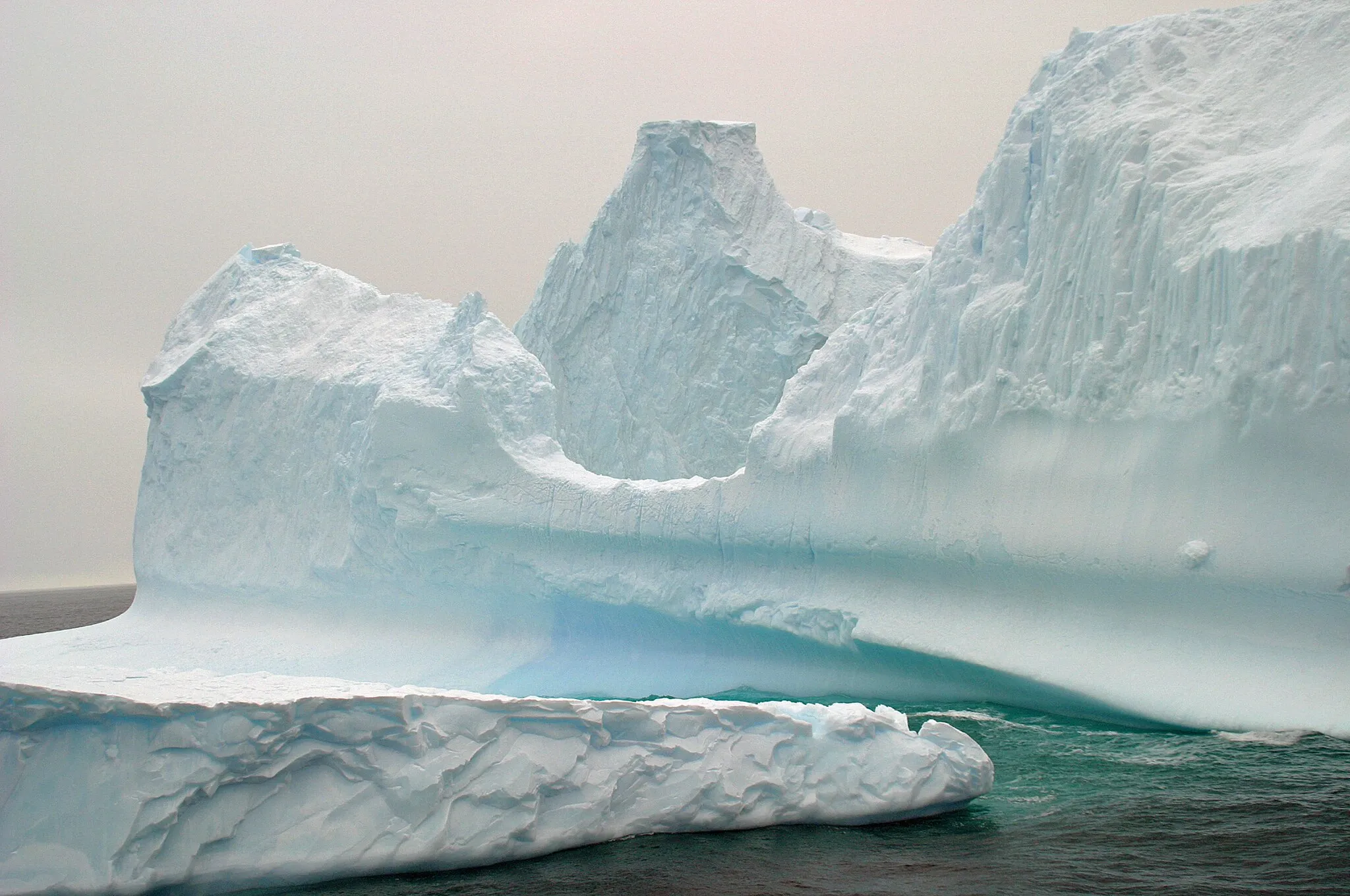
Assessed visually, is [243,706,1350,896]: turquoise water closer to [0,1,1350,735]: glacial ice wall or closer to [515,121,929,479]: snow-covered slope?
[0,1,1350,735]: glacial ice wall

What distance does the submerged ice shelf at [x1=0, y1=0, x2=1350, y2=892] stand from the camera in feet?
21.7

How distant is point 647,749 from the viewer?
692 cm

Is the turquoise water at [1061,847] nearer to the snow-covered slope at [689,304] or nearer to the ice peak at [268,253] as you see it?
the snow-covered slope at [689,304]

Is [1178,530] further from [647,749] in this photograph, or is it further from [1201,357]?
[647,749]

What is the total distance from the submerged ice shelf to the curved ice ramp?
21mm

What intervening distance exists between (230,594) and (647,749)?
33.2ft

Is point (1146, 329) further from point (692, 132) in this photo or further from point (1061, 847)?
point (692, 132)

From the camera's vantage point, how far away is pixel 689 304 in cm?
1823

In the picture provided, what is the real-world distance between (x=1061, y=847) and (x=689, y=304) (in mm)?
12871

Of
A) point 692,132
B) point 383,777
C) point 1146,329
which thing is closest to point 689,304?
point 692,132

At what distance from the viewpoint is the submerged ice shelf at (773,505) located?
6.62 metres

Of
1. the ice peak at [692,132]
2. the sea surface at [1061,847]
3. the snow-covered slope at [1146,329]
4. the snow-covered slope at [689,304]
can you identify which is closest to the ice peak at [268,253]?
the snow-covered slope at [689,304]

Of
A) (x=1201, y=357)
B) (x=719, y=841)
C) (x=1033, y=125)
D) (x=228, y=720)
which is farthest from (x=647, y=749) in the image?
(x=1033, y=125)

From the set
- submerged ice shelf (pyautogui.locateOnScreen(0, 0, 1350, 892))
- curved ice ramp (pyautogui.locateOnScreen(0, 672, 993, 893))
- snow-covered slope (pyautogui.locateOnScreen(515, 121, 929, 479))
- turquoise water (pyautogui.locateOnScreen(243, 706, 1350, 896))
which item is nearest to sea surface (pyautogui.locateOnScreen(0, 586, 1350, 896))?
turquoise water (pyautogui.locateOnScreen(243, 706, 1350, 896))
